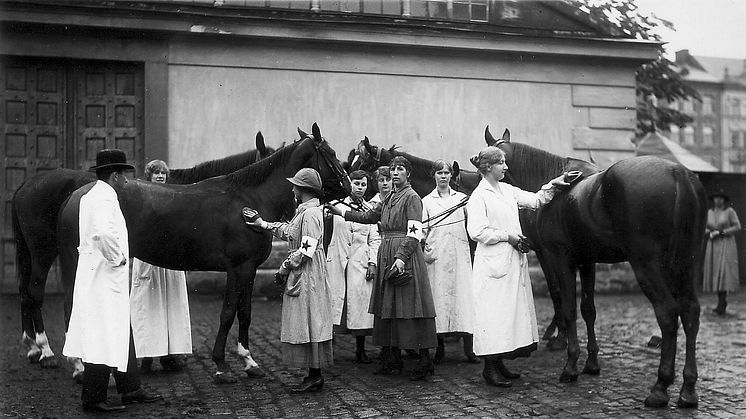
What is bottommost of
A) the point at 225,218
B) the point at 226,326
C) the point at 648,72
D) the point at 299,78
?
the point at 226,326

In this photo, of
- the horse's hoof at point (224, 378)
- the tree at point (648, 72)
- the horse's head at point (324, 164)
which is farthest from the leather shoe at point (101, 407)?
the tree at point (648, 72)

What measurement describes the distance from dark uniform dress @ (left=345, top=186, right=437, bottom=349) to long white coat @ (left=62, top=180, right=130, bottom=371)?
2151mm

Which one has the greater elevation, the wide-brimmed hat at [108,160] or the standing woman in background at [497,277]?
the wide-brimmed hat at [108,160]

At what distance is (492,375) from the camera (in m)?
6.29

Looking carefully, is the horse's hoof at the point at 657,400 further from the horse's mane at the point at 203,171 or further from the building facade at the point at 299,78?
the building facade at the point at 299,78

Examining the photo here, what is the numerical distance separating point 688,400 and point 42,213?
20.1ft

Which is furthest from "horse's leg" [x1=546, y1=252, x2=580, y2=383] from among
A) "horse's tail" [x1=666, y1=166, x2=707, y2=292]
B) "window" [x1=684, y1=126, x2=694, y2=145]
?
"window" [x1=684, y1=126, x2=694, y2=145]

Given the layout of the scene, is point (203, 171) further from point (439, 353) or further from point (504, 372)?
point (504, 372)

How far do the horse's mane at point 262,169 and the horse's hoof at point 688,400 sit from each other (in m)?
3.88

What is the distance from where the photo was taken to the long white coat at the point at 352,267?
7668 mm

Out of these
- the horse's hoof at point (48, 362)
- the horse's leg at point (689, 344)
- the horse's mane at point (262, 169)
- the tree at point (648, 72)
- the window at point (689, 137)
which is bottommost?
the horse's hoof at point (48, 362)

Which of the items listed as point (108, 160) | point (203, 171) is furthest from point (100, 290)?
point (203, 171)

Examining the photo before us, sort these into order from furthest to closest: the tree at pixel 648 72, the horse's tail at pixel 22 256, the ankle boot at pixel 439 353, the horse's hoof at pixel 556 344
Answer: the tree at pixel 648 72
the horse's hoof at pixel 556 344
the horse's tail at pixel 22 256
the ankle boot at pixel 439 353

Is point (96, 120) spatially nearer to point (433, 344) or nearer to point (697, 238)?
point (433, 344)
